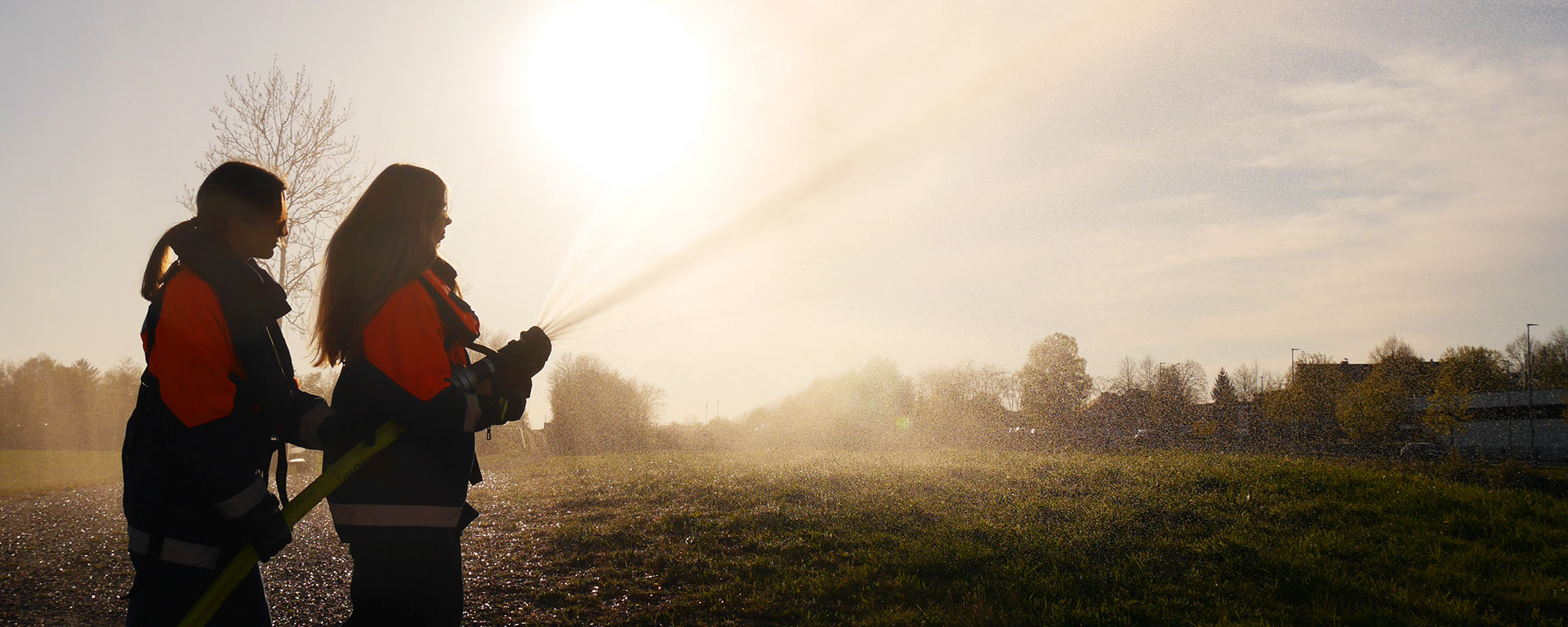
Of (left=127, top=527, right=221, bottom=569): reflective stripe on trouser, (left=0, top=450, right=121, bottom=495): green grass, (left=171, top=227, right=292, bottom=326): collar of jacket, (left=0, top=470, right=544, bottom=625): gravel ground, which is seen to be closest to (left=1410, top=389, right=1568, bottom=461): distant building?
(left=0, top=470, right=544, bottom=625): gravel ground

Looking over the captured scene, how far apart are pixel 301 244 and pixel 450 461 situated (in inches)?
589

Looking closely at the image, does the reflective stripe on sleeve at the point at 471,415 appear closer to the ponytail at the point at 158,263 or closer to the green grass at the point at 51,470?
the ponytail at the point at 158,263

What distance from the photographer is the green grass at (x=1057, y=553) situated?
6.36 metres

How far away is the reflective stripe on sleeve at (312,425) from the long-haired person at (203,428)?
24 millimetres

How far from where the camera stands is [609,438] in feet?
142

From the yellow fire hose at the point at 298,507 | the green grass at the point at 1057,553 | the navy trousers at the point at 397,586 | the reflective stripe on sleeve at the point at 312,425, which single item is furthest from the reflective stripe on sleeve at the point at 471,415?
the green grass at the point at 1057,553

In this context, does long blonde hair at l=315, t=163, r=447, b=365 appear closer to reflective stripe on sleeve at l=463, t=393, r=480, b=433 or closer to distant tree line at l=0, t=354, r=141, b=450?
reflective stripe on sleeve at l=463, t=393, r=480, b=433

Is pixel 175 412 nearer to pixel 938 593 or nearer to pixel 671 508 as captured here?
pixel 938 593

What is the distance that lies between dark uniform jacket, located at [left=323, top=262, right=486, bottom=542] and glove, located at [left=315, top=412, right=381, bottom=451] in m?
0.04

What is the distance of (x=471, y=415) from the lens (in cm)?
290

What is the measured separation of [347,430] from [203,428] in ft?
1.44

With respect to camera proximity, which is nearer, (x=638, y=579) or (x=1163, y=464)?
(x=638, y=579)

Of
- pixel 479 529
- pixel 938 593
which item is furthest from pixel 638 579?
pixel 479 529

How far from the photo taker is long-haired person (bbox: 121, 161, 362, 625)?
2584 mm
